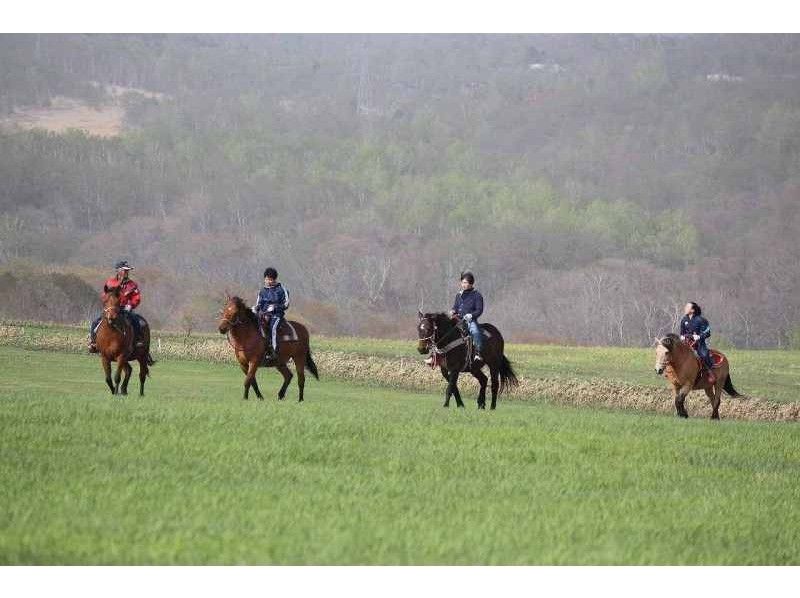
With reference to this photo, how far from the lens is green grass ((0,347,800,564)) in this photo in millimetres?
12328

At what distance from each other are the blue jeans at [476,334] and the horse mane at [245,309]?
4327mm

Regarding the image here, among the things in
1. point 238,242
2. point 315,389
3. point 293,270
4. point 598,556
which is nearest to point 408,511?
point 598,556

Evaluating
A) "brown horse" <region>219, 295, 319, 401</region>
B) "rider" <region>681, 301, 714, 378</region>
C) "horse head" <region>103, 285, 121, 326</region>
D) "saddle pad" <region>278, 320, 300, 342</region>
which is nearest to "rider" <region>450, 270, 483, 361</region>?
"saddle pad" <region>278, 320, 300, 342</region>

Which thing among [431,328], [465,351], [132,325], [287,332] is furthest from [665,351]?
[132,325]

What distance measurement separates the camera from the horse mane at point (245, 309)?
87.4ft

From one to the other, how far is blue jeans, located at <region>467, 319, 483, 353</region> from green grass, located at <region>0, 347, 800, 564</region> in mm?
2798

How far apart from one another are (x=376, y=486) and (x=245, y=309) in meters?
11.6

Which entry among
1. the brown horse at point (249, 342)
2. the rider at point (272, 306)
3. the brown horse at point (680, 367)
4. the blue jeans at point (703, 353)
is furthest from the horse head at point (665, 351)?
the rider at point (272, 306)

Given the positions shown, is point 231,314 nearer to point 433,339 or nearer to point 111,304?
point 111,304

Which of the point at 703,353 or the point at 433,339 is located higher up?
the point at 433,339

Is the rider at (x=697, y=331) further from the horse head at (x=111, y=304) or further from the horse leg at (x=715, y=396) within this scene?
the horse head at (x=111, y=304)

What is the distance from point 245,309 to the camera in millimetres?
26906

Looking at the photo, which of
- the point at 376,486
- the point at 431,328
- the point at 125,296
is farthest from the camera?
the point at 431,328

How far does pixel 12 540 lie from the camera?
11789 mm
